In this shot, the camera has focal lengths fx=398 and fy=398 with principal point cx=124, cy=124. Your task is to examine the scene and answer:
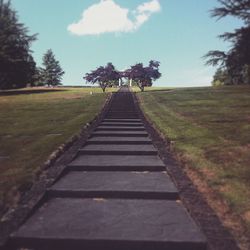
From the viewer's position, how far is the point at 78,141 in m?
11.1

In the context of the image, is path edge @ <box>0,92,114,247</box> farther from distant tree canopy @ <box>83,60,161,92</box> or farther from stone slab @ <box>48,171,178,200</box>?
distant tree canopy @ <box>83,60,161,92</box>

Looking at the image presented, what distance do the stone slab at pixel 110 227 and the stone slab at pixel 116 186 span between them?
237 mm

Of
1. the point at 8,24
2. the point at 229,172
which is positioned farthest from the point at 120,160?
the point at 8,24

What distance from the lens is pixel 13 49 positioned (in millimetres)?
47750

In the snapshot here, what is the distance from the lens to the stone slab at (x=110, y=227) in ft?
14.8

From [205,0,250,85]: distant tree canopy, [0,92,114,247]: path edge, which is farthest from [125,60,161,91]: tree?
[0,92,114,247]: path edge

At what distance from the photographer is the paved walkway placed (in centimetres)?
452

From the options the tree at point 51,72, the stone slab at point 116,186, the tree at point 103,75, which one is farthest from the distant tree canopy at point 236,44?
the tree at point 51,72

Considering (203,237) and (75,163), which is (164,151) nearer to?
(75,163)

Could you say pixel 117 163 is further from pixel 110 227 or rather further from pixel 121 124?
pixel 121 124

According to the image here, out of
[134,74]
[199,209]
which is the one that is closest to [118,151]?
[199,209]

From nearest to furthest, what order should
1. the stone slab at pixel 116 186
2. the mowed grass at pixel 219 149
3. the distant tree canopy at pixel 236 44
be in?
the stone slab at pixel 116 186 → the mowed grass at pixel 219 149 → the distant tree canopy at pixel 236 44

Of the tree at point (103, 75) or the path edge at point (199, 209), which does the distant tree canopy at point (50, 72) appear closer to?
the tree at point (103, 75)

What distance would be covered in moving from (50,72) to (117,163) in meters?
91.5
